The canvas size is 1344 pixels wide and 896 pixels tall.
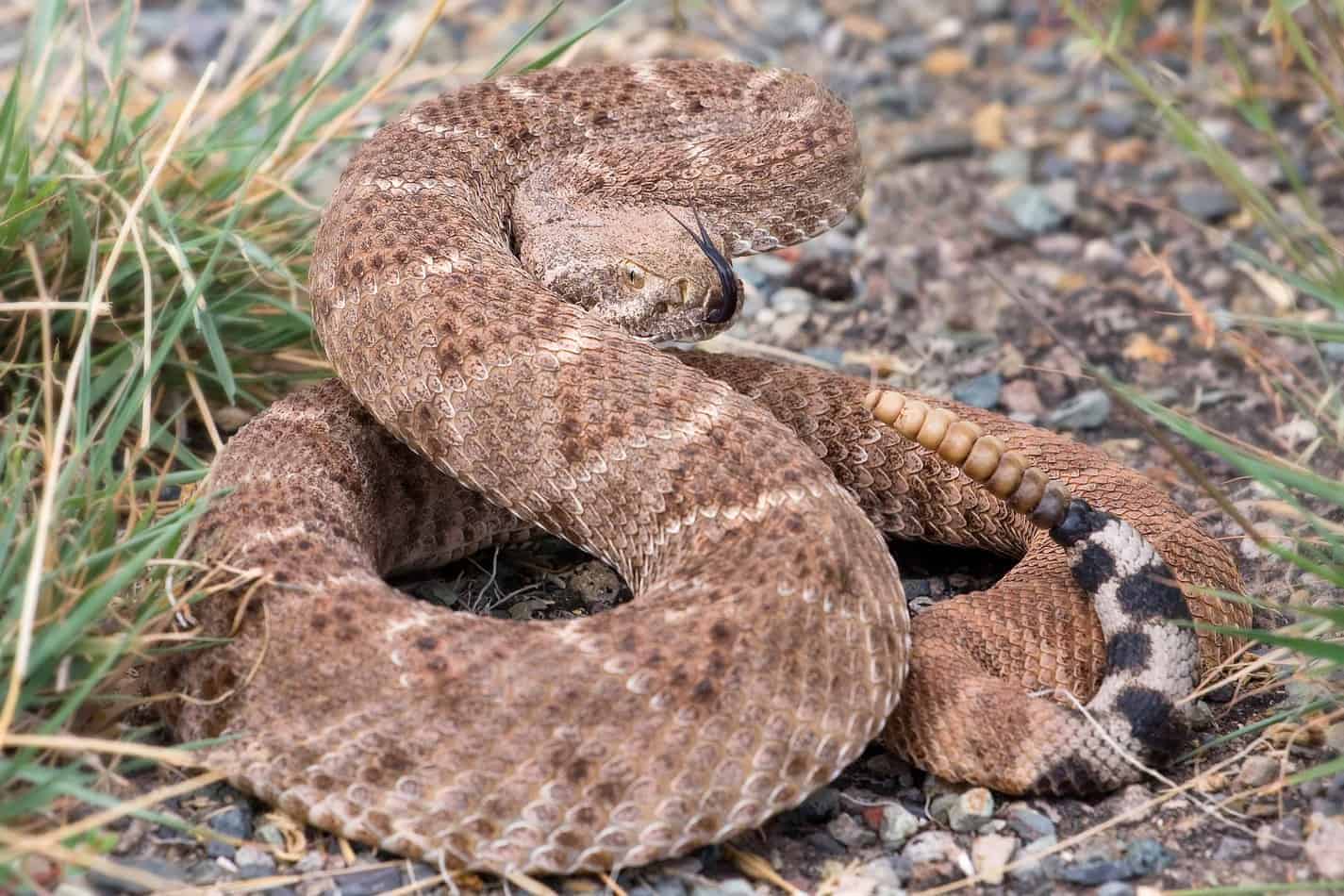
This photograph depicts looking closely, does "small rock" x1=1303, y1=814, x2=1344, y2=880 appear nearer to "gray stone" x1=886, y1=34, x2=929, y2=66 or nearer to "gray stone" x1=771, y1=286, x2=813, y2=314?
"gray stone" x1=771, y1=286, x2=813, y2=314

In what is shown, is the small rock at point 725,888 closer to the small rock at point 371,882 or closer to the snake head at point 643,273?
the small rock at point 371,882

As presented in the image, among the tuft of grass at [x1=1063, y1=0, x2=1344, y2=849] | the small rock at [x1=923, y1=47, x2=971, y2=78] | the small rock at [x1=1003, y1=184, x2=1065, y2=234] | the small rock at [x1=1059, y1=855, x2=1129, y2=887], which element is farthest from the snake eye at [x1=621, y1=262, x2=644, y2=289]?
the small rock at [x1=923, y1=47, x2=971, y2=78]

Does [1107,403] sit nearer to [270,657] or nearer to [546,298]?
[546,298]

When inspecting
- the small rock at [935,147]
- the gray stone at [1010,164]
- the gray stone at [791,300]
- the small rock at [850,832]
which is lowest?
the small rock at [850,832]

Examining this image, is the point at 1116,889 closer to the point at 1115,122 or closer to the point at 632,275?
the point at 632,275

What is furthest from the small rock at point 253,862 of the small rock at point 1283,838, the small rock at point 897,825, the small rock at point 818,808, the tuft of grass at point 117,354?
the small rock at point 1283,838

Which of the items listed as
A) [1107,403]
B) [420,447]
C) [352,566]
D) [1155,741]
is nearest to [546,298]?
[420,447]
